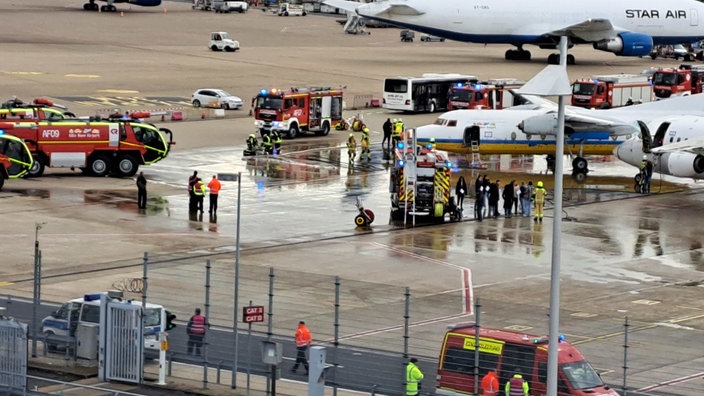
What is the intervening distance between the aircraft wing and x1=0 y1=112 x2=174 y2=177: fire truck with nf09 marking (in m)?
54.5

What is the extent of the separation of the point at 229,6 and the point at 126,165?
110m

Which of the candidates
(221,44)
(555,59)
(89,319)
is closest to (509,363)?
(89,319)

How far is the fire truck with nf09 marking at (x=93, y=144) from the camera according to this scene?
Result: 58.4 meters

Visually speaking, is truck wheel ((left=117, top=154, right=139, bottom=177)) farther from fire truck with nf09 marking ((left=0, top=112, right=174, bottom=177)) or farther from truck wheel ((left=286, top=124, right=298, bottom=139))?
truck wheel ((left=286, top=124, right=298, bottom=139))

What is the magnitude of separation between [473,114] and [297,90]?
12.2 meters

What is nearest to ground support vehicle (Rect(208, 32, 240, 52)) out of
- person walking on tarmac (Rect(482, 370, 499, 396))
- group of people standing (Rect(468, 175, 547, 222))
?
group of people standing (Rect(468, 175, 547, 222))

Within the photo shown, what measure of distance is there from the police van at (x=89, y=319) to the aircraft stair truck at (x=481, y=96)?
5243cm

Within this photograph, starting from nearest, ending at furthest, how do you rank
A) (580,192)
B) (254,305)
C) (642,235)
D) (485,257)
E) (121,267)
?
(254,305), (121,267), (485,257), (642,235), (580,192)

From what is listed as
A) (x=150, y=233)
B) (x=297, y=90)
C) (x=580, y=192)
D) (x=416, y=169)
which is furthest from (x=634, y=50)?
(x=150, y=233)

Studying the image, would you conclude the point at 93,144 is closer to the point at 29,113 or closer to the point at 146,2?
the point at 29,113

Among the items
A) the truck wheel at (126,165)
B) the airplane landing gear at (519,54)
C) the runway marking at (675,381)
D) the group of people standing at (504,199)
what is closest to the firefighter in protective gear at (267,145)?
the truck wheel at (126,165)

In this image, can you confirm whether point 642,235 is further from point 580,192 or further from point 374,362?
point 374,362

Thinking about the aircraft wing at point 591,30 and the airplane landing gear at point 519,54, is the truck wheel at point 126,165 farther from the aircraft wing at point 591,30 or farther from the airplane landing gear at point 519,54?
the airplane landing gear at point 519,54

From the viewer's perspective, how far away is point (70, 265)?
141 ft
